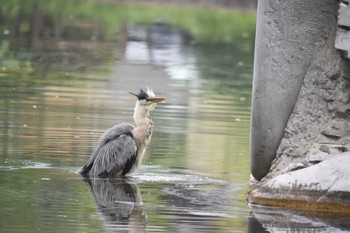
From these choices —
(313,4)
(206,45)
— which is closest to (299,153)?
(313,4)

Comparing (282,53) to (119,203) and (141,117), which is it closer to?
(141,117)

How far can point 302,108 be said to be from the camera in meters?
12.3

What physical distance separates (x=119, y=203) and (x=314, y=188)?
1771 millimetres

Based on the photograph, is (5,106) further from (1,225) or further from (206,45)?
(206,45)

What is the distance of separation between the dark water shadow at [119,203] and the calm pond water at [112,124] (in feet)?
0.04

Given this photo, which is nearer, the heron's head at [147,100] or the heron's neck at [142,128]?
the heron's neck at [142,128]

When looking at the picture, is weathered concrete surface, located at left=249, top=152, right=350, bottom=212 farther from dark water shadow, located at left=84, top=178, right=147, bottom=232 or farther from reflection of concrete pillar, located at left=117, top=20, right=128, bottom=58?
reflection of concrete pillar, located at left=117, top=20, right=128, bottom=58

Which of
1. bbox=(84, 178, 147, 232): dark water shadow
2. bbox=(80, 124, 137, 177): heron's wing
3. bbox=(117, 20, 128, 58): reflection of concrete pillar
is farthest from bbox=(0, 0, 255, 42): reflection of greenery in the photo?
bbox=(84, 178, 147, 232): dark water shadow

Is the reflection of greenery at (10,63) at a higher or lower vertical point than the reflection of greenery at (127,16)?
higher

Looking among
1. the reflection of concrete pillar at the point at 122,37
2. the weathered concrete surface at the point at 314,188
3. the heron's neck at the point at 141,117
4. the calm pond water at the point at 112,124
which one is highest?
the heron's neck at the point at 141,117

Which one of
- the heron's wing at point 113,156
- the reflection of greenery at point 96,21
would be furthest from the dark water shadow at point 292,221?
the reflection of greenery at point 96,21

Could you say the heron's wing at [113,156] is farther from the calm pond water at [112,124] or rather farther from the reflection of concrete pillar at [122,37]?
the reflection of concrete pillar at [122,37]

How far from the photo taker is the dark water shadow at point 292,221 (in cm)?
1060

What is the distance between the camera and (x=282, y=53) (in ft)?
40.2
